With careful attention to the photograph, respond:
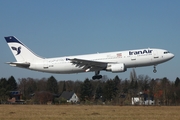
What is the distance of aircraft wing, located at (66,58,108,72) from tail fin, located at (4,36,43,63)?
7639mm

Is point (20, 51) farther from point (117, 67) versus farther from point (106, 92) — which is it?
point (106, 92)

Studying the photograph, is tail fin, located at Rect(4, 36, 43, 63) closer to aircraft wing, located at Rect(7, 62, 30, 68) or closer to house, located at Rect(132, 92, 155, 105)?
aircraft wing, located at Rect(7, 62, 30, 68)

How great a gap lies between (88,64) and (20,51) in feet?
42.9

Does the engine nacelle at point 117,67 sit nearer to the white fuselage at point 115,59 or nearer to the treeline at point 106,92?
the white fuselage at point 115,59

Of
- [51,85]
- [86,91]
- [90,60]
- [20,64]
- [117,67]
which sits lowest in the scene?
[86,91]

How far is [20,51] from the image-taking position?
→ 5628 centimetres

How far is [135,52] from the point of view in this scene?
4841cm

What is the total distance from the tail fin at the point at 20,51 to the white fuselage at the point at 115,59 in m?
1.70

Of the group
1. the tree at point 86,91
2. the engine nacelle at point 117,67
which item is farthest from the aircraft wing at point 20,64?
the tree at point 86,91

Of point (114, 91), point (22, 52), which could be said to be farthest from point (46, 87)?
point (22, 52)

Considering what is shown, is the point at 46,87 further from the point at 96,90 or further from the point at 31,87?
the point at 96,90
